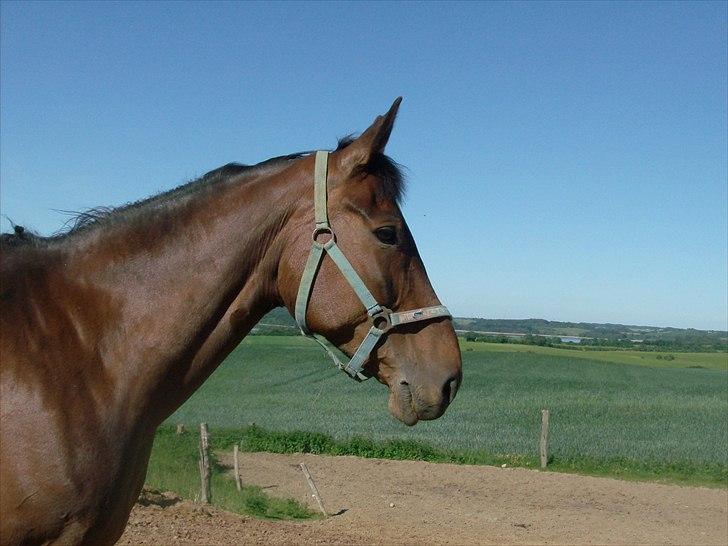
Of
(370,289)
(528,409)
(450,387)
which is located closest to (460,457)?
(528,409)

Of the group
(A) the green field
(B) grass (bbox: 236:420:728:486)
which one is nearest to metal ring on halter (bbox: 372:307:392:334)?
(B) grass (bbox: 236:420:728:486)

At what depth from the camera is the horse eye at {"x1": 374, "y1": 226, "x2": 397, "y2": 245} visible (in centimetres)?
265

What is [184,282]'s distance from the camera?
2.63 meters

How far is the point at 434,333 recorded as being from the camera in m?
2.62

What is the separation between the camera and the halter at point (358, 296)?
259cm

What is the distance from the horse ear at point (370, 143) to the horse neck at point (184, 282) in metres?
0.20

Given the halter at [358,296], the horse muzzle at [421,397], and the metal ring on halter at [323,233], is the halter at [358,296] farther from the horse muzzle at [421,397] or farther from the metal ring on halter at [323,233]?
the horse muzzle at [421,397]

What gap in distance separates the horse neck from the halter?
0.17 meters

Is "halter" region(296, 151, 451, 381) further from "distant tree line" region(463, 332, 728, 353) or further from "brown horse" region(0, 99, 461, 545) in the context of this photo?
"distant tree line" region(463, 332, 728, 353)

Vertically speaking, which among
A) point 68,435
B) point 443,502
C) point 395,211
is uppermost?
point 395,211

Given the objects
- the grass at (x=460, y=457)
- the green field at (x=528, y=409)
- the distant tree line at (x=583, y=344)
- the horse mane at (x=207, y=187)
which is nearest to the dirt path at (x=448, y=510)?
the grass at (x=460, y=457)

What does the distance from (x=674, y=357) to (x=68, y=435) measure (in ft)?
287

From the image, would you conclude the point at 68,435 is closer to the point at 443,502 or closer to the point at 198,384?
the point at 198,384

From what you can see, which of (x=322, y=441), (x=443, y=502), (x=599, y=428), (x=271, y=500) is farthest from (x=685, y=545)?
(x=599, y=428)
